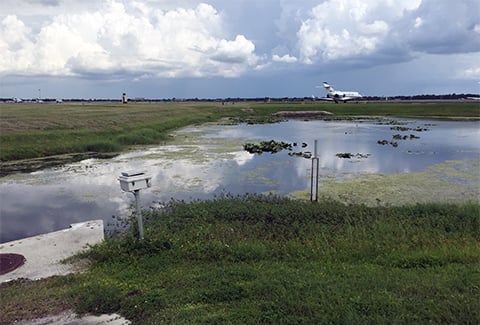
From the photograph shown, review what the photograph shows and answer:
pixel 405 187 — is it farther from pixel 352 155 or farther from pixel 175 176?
pixel 175 176

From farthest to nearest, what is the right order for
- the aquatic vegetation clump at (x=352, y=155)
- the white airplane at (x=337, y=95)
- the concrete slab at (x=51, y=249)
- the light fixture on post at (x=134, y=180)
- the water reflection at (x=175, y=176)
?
the white airplane at (x=337, y=95) < the aquatic vegetation clump at (x=352, y=155) < the water reflection at (x=175, y=176) < the light fixture on post at (x=134, y=180) < the concrete slab at (x=51, y=249)

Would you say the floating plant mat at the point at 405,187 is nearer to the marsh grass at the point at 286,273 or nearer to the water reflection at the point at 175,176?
the water reflection at the point at 175,176

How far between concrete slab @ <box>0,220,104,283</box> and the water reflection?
215 cm

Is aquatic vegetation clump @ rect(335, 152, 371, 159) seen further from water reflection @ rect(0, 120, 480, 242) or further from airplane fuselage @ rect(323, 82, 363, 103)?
airplane fuselage @ rect(323, 82, 363, 103)

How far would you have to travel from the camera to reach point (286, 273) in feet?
20.8

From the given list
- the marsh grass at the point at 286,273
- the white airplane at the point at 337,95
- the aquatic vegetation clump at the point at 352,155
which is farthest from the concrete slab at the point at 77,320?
the white airplane at the point at 337,95

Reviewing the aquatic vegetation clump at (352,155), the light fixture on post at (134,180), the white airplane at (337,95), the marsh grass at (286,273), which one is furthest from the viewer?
the white airplane at (337,95)

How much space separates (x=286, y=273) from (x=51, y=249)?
18.0 feet

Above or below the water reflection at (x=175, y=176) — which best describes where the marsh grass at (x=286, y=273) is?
above

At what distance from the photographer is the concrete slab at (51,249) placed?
287 inches

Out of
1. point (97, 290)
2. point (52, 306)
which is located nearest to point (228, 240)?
point (97, 290)

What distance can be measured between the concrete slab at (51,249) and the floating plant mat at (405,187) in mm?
7409

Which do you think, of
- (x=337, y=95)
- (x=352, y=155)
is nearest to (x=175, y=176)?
(x=352, y=155)

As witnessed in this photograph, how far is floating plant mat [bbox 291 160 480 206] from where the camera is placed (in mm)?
13203
